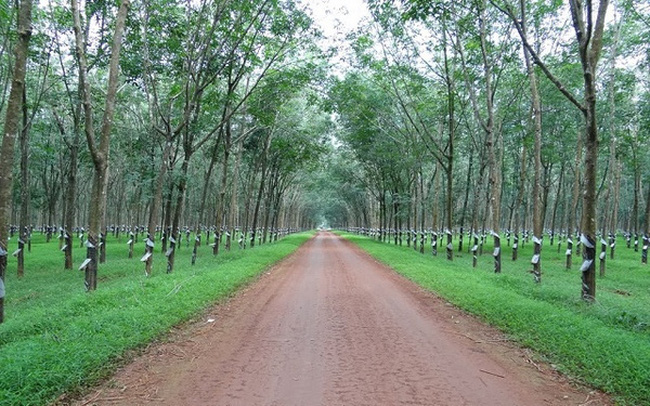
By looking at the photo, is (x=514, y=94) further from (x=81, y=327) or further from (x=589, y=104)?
(x=81, y=327)

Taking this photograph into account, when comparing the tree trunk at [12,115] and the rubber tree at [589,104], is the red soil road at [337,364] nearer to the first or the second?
the rubber tree at [589,104]

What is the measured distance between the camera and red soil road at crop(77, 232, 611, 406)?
4109mm

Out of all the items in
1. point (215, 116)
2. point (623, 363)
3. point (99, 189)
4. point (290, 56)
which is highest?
point (290, 56)

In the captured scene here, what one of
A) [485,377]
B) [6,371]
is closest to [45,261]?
[6,371]

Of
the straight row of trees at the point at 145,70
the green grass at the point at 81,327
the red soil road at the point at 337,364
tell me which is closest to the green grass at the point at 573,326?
the red soil road at the point at 337,364

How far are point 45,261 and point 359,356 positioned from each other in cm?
1782

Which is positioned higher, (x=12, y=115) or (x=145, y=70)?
(x=145, y=70)

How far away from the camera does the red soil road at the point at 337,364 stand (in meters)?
4.11

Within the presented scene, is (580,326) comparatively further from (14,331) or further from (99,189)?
(99,189)

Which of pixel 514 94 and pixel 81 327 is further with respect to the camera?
pixel 514 94

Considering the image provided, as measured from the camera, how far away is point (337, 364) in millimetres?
4996

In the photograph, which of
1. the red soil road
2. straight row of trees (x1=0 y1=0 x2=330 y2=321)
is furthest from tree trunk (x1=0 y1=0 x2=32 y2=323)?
the red soil road

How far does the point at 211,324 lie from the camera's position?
276 inches

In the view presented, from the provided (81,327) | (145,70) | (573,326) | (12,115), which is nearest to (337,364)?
(81,327)
